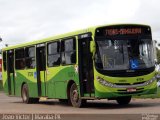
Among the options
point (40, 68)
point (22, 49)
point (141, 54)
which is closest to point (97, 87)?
point (141, 54)

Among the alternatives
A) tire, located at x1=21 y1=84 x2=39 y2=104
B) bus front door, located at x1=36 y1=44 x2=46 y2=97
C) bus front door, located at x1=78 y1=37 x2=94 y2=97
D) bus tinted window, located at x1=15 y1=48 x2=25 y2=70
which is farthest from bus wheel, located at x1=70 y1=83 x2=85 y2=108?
bus tinted window, located at x1=15 y1=48 x2=25 y2=70

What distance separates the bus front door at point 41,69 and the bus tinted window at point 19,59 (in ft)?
6.49

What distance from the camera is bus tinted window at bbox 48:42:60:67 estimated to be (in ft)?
78.5

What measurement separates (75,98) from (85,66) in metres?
1.61

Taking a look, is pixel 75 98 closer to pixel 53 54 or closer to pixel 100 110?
pixel 100 110

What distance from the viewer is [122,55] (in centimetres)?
2091

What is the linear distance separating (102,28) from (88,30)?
612 mm

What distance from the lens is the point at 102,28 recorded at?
69.1 feet

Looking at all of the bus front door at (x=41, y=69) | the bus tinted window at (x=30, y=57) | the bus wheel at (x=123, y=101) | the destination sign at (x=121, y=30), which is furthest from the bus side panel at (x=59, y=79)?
the bus wheel at (x=123, y=101)

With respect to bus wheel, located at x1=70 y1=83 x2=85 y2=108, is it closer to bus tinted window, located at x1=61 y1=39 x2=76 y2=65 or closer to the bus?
the bus

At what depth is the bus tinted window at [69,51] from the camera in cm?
2234

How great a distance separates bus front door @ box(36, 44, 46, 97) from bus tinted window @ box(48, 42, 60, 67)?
2.66ft

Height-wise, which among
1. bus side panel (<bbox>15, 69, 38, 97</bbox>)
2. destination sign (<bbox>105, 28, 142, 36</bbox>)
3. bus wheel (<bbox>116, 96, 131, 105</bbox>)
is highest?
destination sign (<bbox>105, 28, 142, 36</bbox>)

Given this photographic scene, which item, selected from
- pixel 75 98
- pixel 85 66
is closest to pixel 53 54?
pixel 75 98
